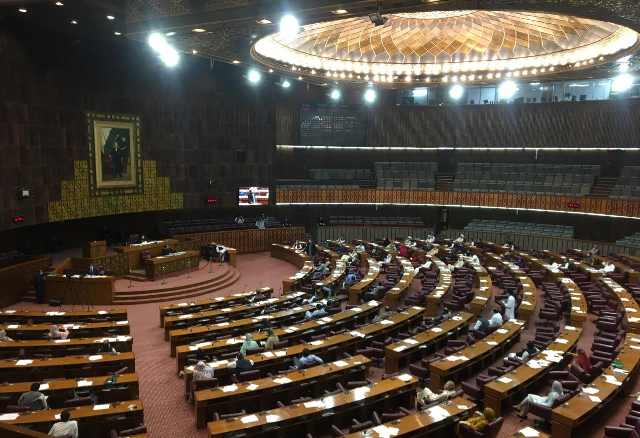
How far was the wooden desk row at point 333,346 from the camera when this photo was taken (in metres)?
9.62

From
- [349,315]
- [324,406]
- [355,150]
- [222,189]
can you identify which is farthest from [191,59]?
[324,406]

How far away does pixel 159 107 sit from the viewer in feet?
78.3

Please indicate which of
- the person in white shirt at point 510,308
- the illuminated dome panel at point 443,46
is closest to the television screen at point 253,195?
the illuminated dome panel at point 443,46

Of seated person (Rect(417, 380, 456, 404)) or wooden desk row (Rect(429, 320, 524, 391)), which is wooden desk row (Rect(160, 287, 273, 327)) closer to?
wooden desk row (Rect(429, 320, 524, 391))

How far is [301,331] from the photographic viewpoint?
39.2ft

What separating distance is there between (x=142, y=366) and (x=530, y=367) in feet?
28.6

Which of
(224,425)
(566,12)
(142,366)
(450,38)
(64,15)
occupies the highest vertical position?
(450,38)

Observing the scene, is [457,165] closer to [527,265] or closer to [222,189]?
[527,265]

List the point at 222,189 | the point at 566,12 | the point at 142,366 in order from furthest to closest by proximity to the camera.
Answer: the point at 222,189
the point at 566,12
the point at 142,366

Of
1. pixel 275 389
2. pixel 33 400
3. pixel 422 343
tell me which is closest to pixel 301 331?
pixel 422 343

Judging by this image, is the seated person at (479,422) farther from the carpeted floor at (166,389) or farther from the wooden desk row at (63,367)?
the wooden desk row at (63,367)

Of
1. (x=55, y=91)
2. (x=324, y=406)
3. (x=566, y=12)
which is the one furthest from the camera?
(x=55, y=91)

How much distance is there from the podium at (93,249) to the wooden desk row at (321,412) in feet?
45.2

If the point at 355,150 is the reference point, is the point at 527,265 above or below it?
below
